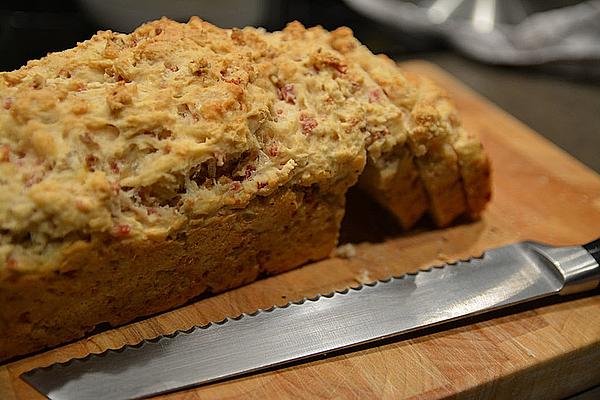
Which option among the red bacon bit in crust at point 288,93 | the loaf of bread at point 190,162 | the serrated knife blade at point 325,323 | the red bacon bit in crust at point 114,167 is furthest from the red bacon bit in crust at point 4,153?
the red bacon bit in crust at point 288,93

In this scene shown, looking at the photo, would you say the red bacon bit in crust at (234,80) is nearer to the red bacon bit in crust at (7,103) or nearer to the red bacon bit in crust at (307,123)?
the red bacon bit in crust at (307,123)

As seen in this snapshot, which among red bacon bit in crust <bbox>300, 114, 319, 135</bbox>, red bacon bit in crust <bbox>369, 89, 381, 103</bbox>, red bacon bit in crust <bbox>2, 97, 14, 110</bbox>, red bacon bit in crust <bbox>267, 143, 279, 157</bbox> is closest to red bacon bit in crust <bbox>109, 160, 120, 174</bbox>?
red bacon bit in crust <bbox>2, 97, 14, 110</bbox>

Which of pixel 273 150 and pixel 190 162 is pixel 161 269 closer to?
pixel 190 162

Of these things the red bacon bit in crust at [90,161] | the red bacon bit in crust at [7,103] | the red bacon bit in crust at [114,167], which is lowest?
the red bacon bit in crust at [114,167]

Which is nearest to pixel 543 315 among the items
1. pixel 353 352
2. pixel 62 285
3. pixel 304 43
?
pixel 353 352

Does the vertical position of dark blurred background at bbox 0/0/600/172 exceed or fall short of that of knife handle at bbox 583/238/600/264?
it exceeds it

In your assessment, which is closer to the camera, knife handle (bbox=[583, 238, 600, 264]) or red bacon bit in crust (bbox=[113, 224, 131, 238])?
red bacon bit in crust (bbox=[113, 224, 131, 238])

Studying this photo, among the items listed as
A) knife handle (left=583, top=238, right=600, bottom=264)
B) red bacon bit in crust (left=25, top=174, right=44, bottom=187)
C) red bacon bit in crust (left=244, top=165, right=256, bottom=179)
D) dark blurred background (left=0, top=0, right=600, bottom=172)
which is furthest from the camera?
dark blurred background (left=0, top=0, right=600, bottom=172)

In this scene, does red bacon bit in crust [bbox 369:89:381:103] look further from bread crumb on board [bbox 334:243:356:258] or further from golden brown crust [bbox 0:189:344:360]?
bread crumb on board [bbox 334:243:356:258]

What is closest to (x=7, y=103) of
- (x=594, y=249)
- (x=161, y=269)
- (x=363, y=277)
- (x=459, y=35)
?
(x=161, y=269)
